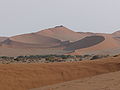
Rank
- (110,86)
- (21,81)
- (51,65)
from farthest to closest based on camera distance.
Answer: (51,65) → (21,81) → (110,86)

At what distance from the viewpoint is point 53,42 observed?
11244cm

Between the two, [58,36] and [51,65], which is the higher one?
[58,36]

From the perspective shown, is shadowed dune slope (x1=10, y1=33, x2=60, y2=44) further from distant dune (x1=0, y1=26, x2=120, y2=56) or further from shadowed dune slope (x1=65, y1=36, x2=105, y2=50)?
shadowed dune slope (x1=65, y1=36, x2=105, y2=50)

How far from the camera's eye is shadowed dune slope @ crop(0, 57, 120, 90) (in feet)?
51.1

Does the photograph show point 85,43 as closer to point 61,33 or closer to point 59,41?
point 59,41

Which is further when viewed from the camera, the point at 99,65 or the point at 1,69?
the point at 99,65

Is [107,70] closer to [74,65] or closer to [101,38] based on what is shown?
[74,65]

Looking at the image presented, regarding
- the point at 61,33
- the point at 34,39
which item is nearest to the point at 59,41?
the point at 34,39

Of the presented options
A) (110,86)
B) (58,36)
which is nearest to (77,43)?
(58,36)

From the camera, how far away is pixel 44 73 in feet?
57.3

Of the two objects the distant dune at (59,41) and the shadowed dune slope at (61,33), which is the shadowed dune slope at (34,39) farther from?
the shadowed dune slope at (61,33)

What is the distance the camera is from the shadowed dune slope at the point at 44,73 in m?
15.6

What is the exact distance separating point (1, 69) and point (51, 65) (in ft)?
11.4

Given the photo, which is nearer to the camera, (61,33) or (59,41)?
(59,41)
